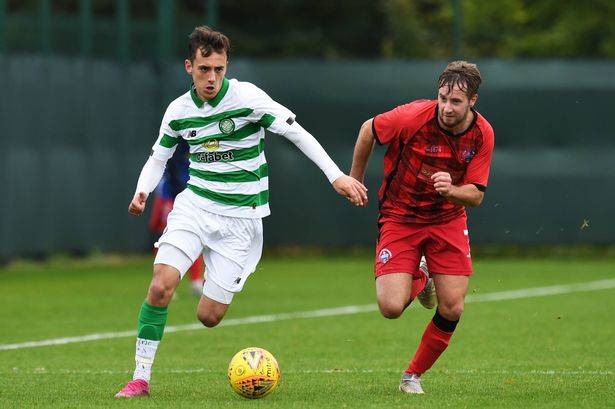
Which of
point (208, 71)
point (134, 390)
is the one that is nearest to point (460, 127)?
point (208, 71)

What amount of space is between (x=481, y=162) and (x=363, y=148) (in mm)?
770

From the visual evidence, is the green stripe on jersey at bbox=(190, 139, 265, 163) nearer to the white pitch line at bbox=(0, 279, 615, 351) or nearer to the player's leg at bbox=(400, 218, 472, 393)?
the player's leg at bbox=(400, 218, 472, 393)

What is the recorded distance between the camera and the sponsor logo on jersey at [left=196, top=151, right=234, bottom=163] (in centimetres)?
872

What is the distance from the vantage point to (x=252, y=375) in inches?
324

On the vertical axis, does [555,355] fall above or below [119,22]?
below

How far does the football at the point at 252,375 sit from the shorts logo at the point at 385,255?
1.03 metres

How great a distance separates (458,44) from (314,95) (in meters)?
2.63

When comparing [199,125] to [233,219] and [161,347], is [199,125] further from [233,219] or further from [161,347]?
[161,347]

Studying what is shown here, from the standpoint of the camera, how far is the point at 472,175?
27.7 feet

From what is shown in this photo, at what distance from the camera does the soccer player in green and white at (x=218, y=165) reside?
8.52 metres

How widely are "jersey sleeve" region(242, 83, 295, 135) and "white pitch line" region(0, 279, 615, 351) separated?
3.81 m

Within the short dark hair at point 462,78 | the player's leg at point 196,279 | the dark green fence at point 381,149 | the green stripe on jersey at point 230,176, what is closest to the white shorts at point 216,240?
the green stripe on jersey at point 230,176

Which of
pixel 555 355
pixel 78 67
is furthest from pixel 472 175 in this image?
pixel 78 67

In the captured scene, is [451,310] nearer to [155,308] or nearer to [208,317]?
[208,317]
